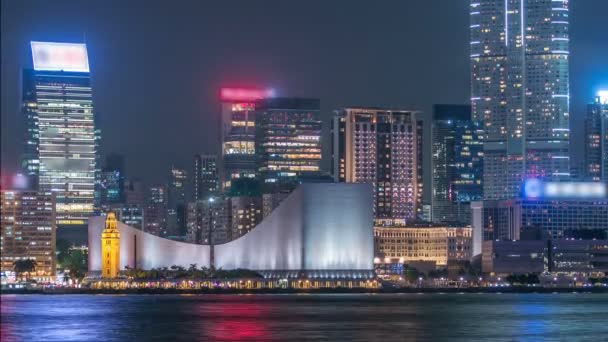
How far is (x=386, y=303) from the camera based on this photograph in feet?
295

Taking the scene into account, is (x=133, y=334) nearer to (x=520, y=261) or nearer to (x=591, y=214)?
(x=520, y=261)

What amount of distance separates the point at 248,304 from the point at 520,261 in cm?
5048

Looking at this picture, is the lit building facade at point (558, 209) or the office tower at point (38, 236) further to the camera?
the lit building facade at point (558, 209)

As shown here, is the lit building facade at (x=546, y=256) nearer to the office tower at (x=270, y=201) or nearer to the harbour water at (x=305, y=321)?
the office tower at (x=270, y=201)

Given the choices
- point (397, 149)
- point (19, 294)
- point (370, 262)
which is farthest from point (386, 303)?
point (397, 149)

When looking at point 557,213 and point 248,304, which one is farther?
point 557,213

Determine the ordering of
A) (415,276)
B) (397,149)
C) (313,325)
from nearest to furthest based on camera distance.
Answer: (313,325) → (415,276) → (397,149)

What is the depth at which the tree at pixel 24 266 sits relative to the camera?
119625 millimetres

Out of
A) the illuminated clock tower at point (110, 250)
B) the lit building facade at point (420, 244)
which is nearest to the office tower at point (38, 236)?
the illuminated clock tower at point (110, 250)

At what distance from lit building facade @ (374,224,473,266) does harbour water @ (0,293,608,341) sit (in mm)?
63469

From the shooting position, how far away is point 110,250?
4710 inches

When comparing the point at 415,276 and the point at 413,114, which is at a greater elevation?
the point at 413,114

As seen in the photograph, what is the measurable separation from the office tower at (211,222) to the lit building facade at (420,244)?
15592 mm

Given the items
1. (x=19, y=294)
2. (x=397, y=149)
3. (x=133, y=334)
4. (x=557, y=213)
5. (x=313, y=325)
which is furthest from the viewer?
(x=397, y=149)
